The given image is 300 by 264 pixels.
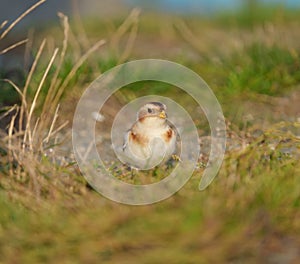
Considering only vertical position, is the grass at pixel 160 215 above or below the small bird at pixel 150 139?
below

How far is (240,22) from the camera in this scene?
845cm

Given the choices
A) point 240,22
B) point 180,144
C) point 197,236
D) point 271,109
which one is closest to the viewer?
point 197,236

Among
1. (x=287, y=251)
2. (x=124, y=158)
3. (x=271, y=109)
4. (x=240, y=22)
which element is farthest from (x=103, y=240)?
(x=240, y=22)

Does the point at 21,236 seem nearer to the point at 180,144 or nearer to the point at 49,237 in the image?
the point at 49,237

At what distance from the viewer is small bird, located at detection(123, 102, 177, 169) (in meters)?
3.85

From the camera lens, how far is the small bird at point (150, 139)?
3.85m

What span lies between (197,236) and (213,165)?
713mm

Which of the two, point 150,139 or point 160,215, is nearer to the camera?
point 160,215

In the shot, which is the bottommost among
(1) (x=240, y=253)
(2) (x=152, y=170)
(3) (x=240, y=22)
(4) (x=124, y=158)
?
(1) (x=240, y=253)

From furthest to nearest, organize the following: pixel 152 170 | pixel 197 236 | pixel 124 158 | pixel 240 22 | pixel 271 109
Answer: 1. pixel 240 22
2. pixel 271 109
3. pixel 124 158
4. pixel 152 170
5. pixel 197 236

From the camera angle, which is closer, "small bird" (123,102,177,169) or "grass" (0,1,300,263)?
"grass" (0,1,300,263)

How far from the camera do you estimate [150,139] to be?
3945 millimetres

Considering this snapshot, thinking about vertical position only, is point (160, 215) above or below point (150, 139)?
below

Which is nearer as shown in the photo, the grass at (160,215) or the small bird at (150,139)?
the grass at (160,215)
